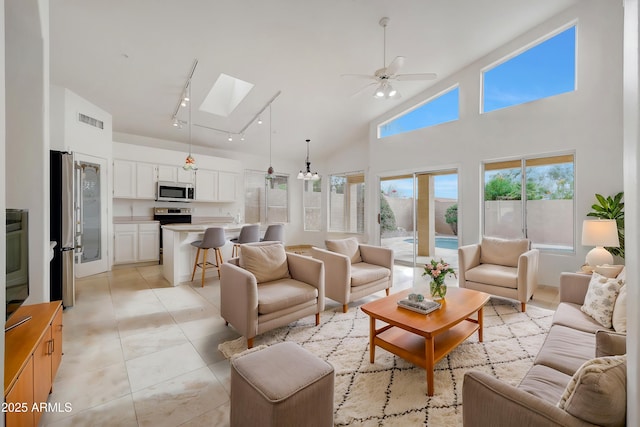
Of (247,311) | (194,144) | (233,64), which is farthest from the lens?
(194,144)

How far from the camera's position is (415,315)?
82.0 inches

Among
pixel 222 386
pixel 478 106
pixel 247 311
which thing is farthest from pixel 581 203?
pixel 222 386

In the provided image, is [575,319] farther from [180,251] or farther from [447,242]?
[180,251]

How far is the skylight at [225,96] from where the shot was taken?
4.99m

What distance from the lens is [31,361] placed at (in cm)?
134

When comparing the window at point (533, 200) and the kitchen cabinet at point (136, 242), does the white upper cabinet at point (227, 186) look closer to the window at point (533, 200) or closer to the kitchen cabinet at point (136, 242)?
the kitchen cabinet at point (136, 242)

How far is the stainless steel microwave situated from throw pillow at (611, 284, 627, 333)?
6649mm

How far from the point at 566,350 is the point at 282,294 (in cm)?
204

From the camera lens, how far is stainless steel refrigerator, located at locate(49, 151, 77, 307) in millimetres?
3031

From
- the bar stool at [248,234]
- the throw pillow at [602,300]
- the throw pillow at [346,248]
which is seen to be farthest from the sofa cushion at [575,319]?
the bar stool at [248,234]

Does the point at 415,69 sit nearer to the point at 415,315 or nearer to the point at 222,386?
the point at 415,315

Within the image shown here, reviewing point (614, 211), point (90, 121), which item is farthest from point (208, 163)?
point (614, 211)

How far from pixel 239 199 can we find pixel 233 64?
3711 millimetres

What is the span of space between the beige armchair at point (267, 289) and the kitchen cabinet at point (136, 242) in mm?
3719
